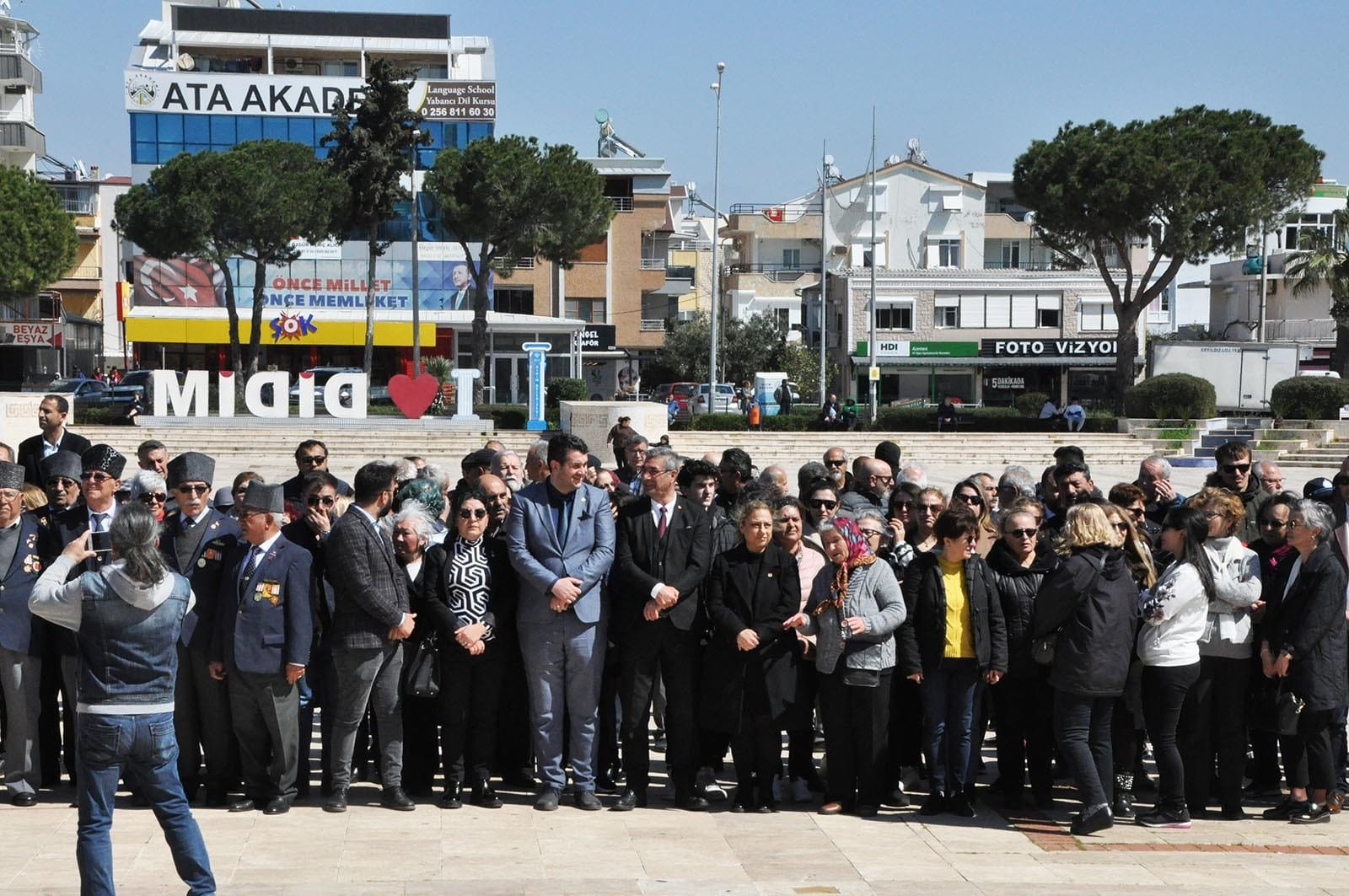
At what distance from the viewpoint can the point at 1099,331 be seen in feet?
196

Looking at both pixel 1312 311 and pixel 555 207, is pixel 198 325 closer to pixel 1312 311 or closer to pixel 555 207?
pixel 555 207

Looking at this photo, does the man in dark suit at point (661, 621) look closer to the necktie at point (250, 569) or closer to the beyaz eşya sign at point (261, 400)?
the necktie at point (250, 569)

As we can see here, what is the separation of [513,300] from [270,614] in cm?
5431

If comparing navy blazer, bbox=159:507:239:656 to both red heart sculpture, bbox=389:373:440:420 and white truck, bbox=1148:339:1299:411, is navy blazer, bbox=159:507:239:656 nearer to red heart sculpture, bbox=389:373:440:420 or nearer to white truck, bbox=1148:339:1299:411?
red heart sculpture, bbox=389:373:440:420

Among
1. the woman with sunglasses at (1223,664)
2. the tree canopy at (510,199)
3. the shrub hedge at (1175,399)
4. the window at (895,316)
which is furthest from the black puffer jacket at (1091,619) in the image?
the window at (895,316)

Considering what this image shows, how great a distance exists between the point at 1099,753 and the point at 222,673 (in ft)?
14.3

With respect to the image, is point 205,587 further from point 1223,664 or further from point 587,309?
point 587,309

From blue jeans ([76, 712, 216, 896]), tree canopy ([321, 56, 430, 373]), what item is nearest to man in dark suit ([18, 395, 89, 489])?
blue jeans ([76, 712, 216, 896])

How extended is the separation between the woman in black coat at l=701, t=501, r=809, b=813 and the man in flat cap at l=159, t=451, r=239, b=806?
2.44 metres

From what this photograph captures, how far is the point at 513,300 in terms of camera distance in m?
60.3

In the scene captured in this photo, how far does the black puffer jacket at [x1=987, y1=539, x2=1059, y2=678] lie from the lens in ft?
23.2

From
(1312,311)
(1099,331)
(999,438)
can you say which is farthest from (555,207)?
(1312,311)

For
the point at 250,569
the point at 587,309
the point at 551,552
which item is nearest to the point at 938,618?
the point at 551,552

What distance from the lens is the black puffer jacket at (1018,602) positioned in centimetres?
709
